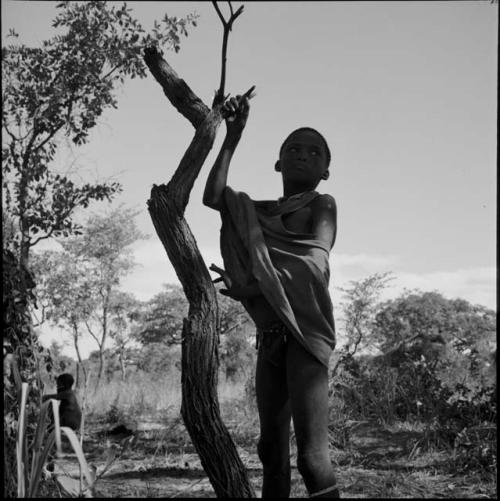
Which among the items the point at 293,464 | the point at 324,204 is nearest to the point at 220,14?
the point at 324,204

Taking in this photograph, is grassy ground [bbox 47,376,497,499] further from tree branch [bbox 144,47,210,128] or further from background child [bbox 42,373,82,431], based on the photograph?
tree branch [bbox 144,47,210,128]

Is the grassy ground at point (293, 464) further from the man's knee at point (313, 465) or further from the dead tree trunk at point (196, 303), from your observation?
the man's knee at point (313, 465)

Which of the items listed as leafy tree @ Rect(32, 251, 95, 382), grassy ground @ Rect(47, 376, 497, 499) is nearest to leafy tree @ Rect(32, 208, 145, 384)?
leafy tree @ Rect(32, 251, 95, 382)

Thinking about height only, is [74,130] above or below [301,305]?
above

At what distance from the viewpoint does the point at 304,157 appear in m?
2.93

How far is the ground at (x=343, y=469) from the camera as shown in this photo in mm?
4645

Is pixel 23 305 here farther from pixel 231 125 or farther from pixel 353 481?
pixel 353 481

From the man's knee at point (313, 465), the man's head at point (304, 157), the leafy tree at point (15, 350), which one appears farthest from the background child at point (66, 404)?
the man's knee at point (313, 465)

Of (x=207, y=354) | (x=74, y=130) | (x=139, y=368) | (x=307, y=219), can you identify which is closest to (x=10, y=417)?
(x=207, y=354)

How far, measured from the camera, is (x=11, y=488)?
8.29 ft

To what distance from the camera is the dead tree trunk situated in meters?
2.68

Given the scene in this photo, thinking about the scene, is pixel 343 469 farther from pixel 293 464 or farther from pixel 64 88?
pixel 64 88

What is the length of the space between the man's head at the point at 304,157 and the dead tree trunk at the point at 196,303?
37 cm

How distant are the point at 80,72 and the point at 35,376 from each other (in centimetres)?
488
